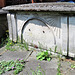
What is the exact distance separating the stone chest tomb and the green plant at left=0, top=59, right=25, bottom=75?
926mm

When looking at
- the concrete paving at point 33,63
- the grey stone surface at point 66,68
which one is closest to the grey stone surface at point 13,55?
the concrete paving at point 33,63

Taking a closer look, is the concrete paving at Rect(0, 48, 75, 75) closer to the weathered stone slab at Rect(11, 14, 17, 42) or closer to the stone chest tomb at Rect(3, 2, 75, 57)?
the stone chest tomb at Rect(3, 2, 75, 57)

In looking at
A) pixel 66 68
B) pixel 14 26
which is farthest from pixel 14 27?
pixel 66 68

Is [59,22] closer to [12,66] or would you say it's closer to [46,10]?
[46,10]

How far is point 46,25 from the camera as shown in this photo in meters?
3.60

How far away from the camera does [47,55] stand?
343 cm

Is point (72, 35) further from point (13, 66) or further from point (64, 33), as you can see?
point (13, 66)

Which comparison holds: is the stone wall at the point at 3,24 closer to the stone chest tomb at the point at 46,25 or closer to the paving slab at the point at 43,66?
the stone chest tomb at the point at 46,25

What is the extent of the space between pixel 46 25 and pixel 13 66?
1.44 m

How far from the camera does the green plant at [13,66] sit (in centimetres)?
293

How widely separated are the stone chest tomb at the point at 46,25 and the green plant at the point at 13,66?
926 millimetres

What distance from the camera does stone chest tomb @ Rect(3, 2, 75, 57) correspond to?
3.10 metres

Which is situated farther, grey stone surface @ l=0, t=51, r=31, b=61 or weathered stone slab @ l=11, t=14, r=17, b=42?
weathered stone slab @ l=11, t=14, r=17, b=42

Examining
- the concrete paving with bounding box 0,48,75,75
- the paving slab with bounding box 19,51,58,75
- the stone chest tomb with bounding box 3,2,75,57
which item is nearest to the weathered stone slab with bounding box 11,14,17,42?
the stone chest tomb with bounding box 3,2,75,57
